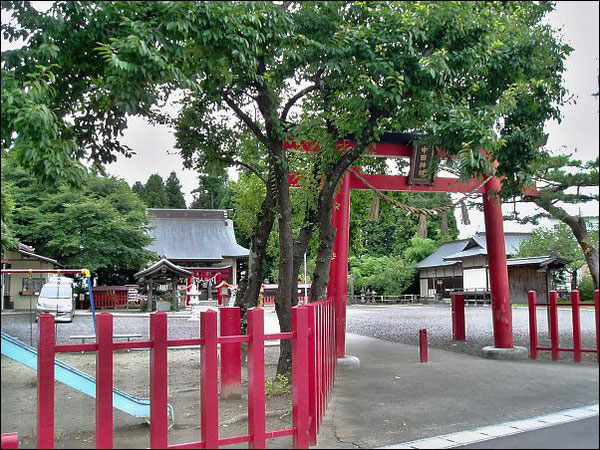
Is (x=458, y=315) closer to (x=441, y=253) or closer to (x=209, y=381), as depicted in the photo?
(x=209, y=381)

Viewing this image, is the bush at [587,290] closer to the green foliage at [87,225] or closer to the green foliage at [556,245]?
the green foliage at [556,245]

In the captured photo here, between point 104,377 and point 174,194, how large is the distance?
41.2 meters

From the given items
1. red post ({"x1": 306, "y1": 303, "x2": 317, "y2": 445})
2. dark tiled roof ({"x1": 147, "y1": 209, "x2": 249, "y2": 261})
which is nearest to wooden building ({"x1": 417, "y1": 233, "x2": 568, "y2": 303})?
dark tiled roof ({"x1": 147, "y1": 209, "x2": 249, "y2": 261})

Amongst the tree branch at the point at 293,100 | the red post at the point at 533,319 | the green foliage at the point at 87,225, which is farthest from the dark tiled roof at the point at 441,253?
the tree branch at the point at 293,100

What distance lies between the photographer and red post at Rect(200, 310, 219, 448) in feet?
12.8

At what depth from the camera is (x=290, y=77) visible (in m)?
7.23

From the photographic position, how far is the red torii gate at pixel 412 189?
9.85 meters

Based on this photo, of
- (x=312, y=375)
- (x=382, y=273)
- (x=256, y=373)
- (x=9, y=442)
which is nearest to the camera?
(x=9, y=442)

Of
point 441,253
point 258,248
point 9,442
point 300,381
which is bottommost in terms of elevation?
point 300,381

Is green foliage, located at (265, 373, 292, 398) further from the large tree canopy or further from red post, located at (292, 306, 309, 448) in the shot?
red post, located at (292, 306, 309, 448)

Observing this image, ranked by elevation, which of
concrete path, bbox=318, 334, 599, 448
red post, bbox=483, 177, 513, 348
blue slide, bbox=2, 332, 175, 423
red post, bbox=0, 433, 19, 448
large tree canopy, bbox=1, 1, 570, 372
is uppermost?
large tree canopy, bbox=1, 1, 570, 372

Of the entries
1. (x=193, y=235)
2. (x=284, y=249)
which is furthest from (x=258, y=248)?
(x=193, y=235)

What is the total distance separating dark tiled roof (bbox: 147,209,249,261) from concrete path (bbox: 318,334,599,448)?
2559cm

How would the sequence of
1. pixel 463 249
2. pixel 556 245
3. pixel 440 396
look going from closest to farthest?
pixel 440 396
pixel 556 245
pixel 463 249
